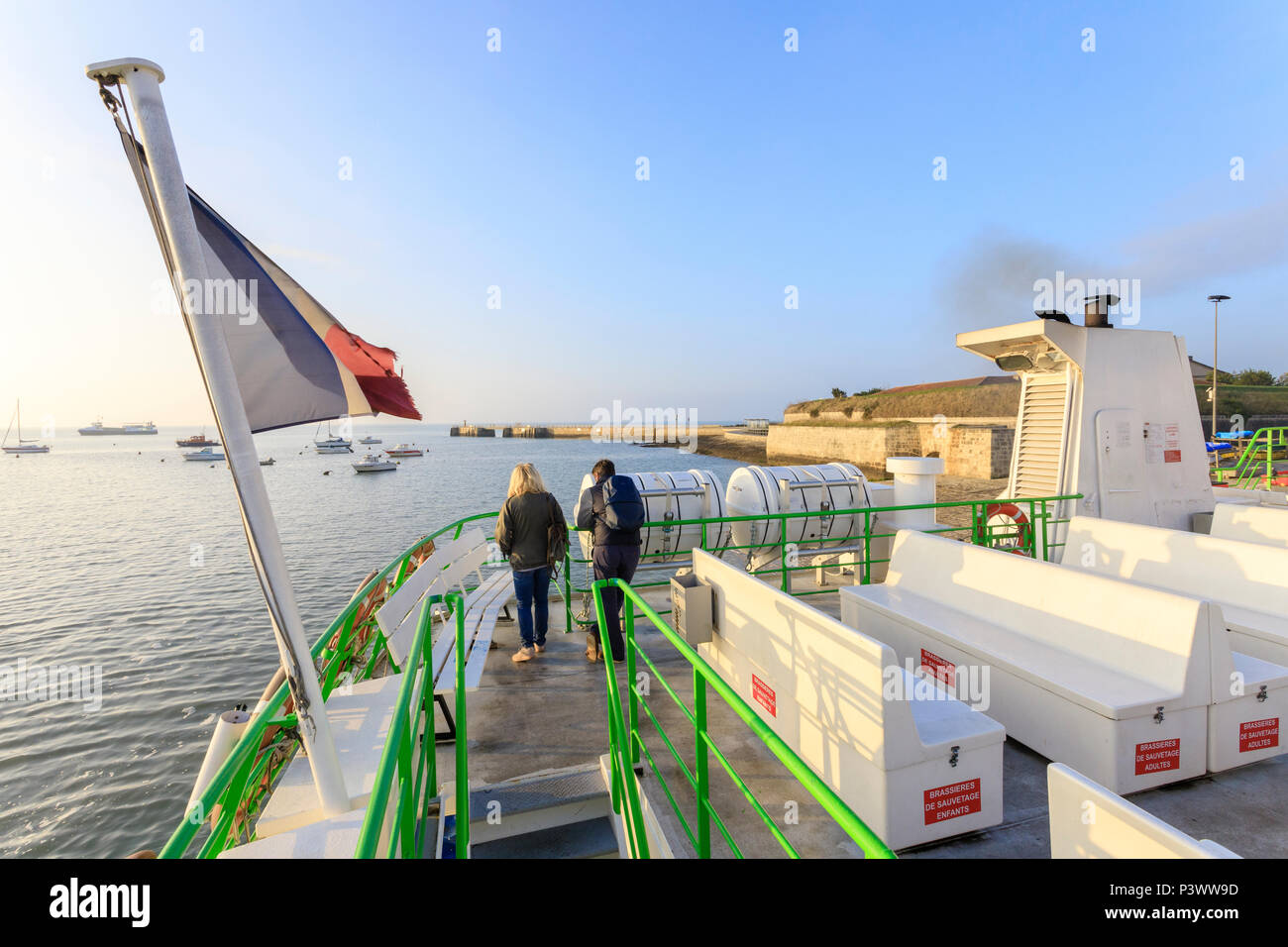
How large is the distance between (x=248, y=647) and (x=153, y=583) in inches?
372

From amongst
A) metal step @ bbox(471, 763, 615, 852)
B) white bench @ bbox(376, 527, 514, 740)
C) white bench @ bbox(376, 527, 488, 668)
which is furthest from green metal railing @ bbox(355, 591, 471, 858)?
white bench @ bbox(376, 527, 488, 668)

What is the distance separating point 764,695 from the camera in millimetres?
4707

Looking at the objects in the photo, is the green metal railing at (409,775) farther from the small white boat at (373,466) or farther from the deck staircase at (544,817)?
the small white boat at (373,466)

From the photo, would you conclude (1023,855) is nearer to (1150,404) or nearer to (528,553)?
(528,553)

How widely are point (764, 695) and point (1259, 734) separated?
320 cm

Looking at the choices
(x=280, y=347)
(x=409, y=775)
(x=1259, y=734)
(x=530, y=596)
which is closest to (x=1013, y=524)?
(x=1259, y=734)

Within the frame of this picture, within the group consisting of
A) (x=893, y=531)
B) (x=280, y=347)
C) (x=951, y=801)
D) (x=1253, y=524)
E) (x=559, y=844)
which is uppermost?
(x=280, y=347)

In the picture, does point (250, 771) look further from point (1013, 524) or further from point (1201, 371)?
point (1201, 371)

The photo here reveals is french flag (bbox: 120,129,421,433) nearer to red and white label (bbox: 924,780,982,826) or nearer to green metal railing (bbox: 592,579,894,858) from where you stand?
green metal railing (bbox: 592,579,894,858)

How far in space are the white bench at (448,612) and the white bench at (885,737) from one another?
7.59 feet

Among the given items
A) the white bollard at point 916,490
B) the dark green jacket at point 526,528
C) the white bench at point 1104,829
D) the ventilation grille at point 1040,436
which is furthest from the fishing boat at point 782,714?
the white bollard at point 916,490

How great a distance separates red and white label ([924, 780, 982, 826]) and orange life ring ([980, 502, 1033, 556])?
6.37 meters

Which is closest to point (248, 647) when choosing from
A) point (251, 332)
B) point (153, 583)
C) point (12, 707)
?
point (12, 707)
